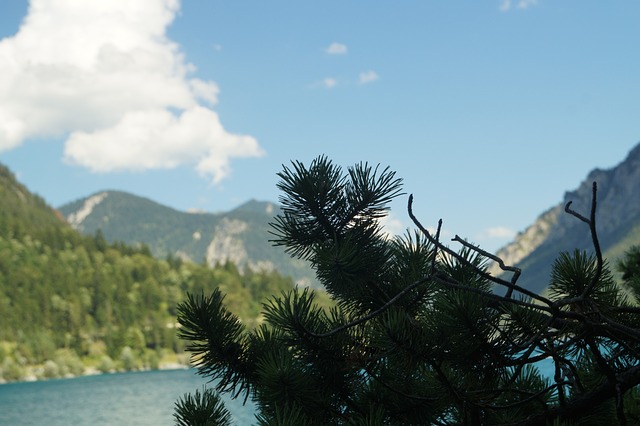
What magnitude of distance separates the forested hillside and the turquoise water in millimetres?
6260

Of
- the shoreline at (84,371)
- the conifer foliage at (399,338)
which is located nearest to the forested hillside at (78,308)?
the shoreline at (84,371)

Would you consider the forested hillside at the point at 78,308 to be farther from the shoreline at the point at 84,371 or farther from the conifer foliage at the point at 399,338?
the conifer foliage at the point at 399,338


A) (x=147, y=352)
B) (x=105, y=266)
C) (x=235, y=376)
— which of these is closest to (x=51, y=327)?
(x=147, y=352)

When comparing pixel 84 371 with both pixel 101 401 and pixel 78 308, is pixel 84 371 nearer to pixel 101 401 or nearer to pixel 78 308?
pixel 78 308

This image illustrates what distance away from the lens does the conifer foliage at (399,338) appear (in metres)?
2.29

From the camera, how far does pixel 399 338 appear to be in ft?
8.03

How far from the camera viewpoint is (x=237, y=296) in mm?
188000

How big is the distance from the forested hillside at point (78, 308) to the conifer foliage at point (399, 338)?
5434 inches

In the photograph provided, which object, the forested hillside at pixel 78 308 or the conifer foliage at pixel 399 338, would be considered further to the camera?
the forested hillside at pixel 78 308

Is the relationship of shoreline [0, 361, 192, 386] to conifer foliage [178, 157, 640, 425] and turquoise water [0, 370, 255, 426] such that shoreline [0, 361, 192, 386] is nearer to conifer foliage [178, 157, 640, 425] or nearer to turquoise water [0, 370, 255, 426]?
turquoise water [0, 370, 255, 426]

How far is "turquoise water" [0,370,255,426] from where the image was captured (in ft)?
279

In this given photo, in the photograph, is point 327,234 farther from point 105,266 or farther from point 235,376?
point 105,266

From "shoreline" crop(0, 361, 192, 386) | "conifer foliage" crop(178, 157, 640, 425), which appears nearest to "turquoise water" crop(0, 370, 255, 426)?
"shoreline" crop(0, 361, 192, 386)

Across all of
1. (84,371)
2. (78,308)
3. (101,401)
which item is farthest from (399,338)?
(78,308)
